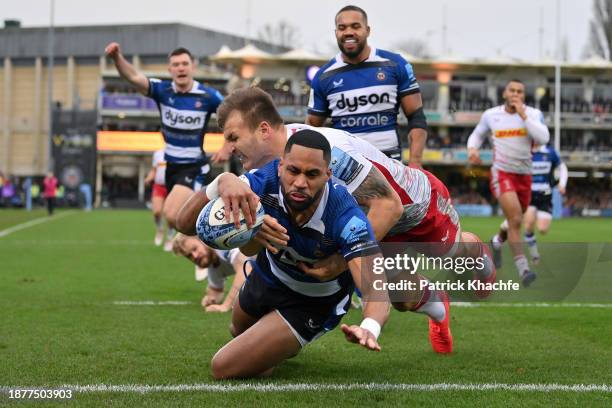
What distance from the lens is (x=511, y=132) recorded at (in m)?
11.0

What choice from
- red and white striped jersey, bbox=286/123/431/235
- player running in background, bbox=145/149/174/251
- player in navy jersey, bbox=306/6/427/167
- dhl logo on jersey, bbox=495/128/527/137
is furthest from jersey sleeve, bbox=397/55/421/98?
player running in background, bbox=145/149/174/251

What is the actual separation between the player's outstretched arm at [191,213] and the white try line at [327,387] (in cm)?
86

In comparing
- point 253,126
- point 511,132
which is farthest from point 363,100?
point 511,132

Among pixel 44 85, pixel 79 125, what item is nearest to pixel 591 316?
pixel 79 125

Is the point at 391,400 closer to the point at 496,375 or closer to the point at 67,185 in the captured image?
the point at 496,375

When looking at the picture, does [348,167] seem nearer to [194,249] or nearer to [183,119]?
[194,249]

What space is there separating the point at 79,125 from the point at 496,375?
194 ft

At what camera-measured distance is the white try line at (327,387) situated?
4672 mm

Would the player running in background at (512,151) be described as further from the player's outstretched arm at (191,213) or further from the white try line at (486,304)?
the player's outstretched arm at (191,213)

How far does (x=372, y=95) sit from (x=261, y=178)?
2.91m

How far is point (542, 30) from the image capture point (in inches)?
2195

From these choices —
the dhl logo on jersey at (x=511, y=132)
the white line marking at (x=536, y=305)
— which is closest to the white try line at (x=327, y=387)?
the white line marking at (x=536, y=305)

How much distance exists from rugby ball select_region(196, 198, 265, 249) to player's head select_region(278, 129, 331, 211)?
22 cm

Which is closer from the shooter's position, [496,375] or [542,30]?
[496,375]
